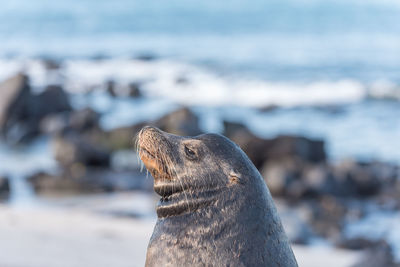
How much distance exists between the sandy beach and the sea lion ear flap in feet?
13.1

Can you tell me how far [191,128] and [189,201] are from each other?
42.5 feet

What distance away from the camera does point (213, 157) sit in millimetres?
3906

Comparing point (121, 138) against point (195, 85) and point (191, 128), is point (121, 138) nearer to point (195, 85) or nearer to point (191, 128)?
point (191, 128)

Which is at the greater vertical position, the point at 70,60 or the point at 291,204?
the point at 70,60

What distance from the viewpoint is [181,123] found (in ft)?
55.6

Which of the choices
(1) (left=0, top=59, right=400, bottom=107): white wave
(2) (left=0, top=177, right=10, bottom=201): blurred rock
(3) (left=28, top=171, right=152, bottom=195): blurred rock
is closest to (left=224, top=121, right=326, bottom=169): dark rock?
(3) (left=28, top=171, right=152, bottom=195): blurred rock

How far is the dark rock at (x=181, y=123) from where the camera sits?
16.5 m

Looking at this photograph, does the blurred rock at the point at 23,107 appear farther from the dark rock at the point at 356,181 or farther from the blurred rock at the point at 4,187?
the dark rock at the point at 356,181

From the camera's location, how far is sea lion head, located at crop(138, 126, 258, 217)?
12.6ft

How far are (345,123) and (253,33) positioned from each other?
111 feet

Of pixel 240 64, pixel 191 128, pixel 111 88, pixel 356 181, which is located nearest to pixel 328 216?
pixel 356 181

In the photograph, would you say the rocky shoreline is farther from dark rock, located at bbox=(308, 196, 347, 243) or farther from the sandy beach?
the sandy beach

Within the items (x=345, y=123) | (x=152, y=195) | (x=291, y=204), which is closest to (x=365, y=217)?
(x=291, y=204)

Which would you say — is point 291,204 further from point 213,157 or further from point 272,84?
point 272,84
